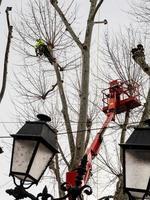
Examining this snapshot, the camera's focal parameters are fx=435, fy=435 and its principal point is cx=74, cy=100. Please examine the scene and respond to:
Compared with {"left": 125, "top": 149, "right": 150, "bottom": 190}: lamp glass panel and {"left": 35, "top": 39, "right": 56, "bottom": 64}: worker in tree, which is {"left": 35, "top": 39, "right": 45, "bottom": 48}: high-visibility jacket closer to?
{"left": 35, "top": 39, "right": 56, "bottom": 64}: worker in tree

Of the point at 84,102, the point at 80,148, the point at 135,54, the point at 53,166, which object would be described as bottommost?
the point at 53,166

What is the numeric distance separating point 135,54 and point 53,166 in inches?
108

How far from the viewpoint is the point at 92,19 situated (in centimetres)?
580

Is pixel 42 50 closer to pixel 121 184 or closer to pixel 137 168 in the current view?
pixel 121 184

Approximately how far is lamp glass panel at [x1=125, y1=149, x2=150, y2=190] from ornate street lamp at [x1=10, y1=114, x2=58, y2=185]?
1.68 feet

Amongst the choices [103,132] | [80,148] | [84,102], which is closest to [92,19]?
[84,102]

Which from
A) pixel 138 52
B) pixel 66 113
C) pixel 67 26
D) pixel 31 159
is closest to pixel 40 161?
pixel 31 159

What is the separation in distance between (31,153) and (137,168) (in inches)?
23.6

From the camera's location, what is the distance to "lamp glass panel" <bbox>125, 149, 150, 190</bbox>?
7.13 ft

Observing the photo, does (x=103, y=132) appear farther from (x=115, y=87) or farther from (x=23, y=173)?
(x=23, y=173)

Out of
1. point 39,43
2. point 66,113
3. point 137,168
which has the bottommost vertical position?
point 137,168

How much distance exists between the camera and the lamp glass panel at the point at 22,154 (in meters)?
2.42

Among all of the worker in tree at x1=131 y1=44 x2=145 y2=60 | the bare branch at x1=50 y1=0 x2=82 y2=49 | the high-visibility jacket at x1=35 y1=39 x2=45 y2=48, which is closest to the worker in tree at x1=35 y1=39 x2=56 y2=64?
the high-visibility jacket at x1=35 y1=39 x2=45 y2=48

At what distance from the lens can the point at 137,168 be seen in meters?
2.20
